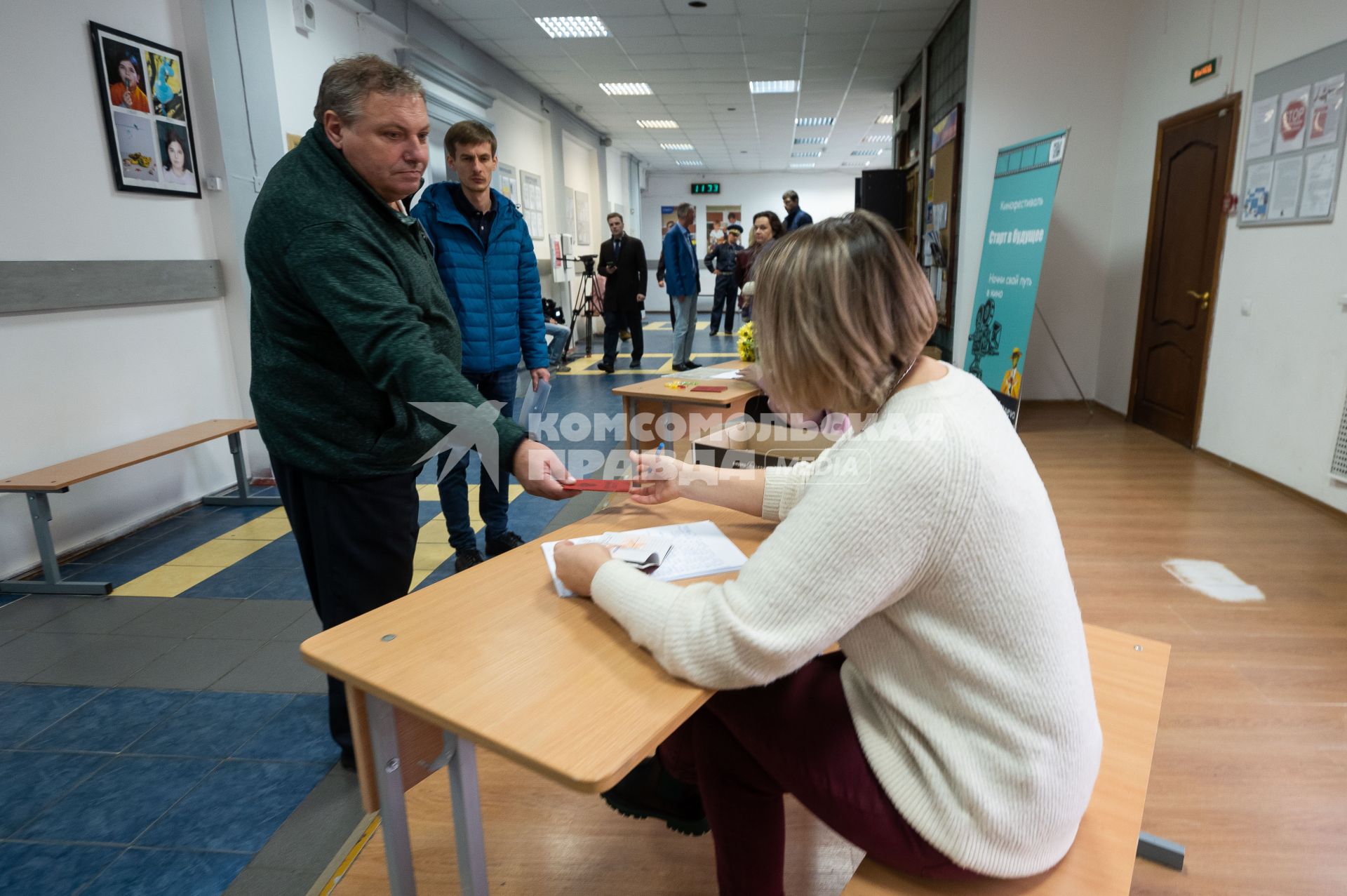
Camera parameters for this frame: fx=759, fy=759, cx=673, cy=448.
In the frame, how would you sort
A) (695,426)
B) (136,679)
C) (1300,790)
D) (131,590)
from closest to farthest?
(1300,790)
(136,679)
(131,590)
(695,426)

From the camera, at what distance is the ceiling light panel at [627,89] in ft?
28.3

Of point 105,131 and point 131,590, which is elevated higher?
point 105,131

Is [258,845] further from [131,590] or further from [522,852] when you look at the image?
[131,590]

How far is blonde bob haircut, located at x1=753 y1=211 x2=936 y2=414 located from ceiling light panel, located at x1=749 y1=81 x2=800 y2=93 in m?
8.68

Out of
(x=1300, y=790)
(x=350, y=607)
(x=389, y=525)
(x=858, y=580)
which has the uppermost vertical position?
(x=858, y=580)

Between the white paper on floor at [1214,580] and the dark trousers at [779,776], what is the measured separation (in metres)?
2.26

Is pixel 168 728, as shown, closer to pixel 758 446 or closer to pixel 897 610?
pixel 758 446

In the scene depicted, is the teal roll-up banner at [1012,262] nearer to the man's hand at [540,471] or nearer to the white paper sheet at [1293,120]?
the white paper sheet at [1293,120]

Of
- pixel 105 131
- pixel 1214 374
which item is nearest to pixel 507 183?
pixel 105 131

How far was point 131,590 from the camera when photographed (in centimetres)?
283

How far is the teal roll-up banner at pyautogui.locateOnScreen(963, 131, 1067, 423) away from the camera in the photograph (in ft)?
15.2

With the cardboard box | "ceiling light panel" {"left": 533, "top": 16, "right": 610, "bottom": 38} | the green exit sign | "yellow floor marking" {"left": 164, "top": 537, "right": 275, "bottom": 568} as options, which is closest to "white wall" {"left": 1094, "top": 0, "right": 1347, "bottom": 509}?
the green exit sign

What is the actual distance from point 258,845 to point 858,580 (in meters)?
1.48

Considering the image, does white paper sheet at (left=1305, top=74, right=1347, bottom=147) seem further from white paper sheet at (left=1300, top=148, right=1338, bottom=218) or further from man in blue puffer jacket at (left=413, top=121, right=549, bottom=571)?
man in blue puffer jacket at (left=413, top=121, right=549, bottom=571)
